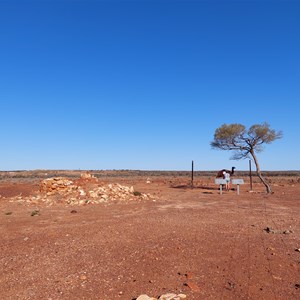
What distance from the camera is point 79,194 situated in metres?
21.8

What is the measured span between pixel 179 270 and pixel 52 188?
19.5 m

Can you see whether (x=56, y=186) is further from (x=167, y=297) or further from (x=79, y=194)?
(x=167, y=297)

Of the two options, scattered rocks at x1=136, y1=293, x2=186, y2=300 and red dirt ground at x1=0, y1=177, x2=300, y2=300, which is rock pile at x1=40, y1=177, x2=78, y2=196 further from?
scattered rocks at x1=136, y1=293, x2=186, y2=300

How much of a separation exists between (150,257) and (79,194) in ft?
47.5

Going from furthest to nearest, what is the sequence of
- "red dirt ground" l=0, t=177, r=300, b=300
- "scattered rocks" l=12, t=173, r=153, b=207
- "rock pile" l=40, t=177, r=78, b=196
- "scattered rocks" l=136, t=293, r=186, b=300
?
1. "rock pile" l=40, t=177, r=78, b=196
2. "scattered rocks" l=12, t=173, r=153, b=207
3. "red dirt ground" l=0, t=177, r=300, b=300
4. "scattered rocks" l=136, t=293, r=186, b=300

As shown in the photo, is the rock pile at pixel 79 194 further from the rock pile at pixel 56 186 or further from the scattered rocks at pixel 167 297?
the scattered rocks at pixel 167 297

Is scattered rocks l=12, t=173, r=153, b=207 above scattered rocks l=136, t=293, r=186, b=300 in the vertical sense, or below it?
above

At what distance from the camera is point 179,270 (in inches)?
279

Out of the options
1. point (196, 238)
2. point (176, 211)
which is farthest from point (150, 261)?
point (176, 211)

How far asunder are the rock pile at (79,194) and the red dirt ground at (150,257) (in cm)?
639

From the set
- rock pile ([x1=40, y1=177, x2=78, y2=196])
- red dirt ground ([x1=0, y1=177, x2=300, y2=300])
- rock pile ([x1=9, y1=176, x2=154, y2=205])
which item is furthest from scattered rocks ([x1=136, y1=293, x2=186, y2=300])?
rock pile ([x1=40, y1=177, x2=78, y2=196])

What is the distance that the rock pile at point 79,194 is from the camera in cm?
2050

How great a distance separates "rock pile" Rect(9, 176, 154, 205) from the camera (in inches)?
807

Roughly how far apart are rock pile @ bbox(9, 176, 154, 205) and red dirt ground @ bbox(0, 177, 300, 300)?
6388 millimetres
